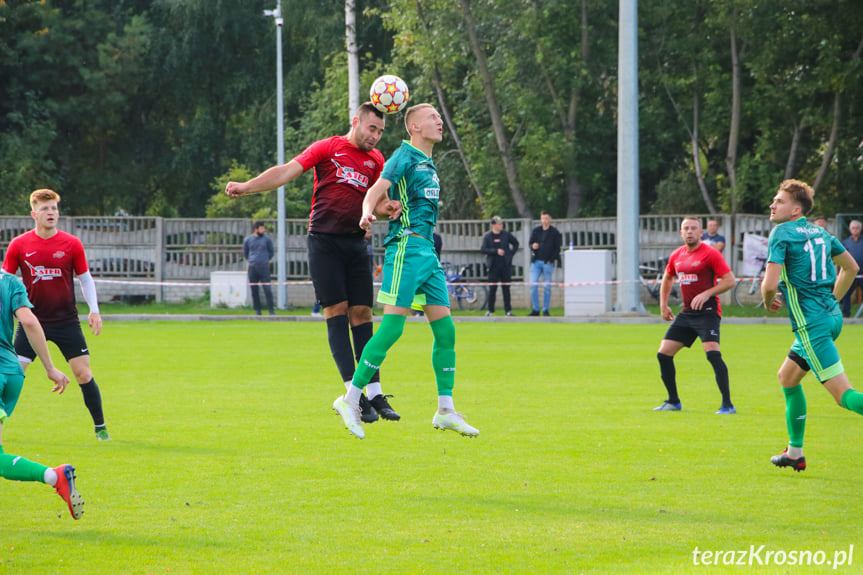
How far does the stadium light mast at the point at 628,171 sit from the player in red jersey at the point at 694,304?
13719 mm

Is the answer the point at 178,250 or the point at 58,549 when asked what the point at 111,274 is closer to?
the point at 178,250

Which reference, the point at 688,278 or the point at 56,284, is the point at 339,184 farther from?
the point at 688,278

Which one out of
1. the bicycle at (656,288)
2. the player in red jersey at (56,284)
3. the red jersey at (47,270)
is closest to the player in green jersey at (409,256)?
the player in red jersey at (56,284)

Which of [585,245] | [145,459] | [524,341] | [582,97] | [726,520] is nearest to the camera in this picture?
[726,520]

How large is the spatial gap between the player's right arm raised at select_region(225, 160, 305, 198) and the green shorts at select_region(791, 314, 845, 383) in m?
3.87

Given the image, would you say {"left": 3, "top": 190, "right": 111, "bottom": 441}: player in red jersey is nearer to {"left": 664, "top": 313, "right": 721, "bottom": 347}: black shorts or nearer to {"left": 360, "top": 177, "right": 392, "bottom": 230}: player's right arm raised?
{"left": 360, "top": 177, "right": 392, "bottom": 230}: player's right arm raised

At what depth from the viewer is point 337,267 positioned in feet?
28.9

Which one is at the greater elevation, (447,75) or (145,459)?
(447,75)

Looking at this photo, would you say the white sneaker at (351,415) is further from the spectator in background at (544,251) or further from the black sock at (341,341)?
the spectator in background at (544,251)

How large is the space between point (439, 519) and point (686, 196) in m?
30.3

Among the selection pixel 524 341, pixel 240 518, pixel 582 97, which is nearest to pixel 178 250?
pixel 582 97

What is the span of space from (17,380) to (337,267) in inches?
109

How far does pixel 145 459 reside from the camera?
8.88 m

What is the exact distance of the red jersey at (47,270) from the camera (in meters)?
9.61
